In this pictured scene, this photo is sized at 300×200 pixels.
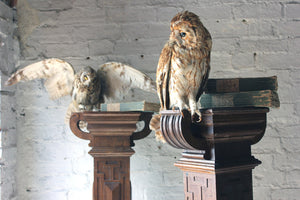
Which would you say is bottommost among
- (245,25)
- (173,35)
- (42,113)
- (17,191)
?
(17,191)

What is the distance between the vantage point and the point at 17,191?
1.44m

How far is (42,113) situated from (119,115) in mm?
595

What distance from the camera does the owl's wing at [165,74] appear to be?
0.79 meters

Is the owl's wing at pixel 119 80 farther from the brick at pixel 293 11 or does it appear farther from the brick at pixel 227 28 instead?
the brick at pixel 293 11

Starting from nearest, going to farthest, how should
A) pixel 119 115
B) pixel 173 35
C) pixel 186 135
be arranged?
1. pixel 186 135
2. pixel 173 35
3. pixel 119 115

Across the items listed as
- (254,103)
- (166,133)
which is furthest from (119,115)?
(254,103)

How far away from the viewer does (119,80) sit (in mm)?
1235

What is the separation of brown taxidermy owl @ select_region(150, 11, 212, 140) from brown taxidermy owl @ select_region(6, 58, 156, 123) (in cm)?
40

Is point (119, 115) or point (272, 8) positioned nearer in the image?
point (119, 115)

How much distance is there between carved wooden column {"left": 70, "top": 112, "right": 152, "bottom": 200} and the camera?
40.5 inches

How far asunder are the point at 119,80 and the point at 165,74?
1.54 feet

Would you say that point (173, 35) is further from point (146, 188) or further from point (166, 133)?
point (146, 188)

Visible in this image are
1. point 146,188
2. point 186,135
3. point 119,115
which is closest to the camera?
point 186,135

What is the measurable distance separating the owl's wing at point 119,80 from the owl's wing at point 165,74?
366 mm
